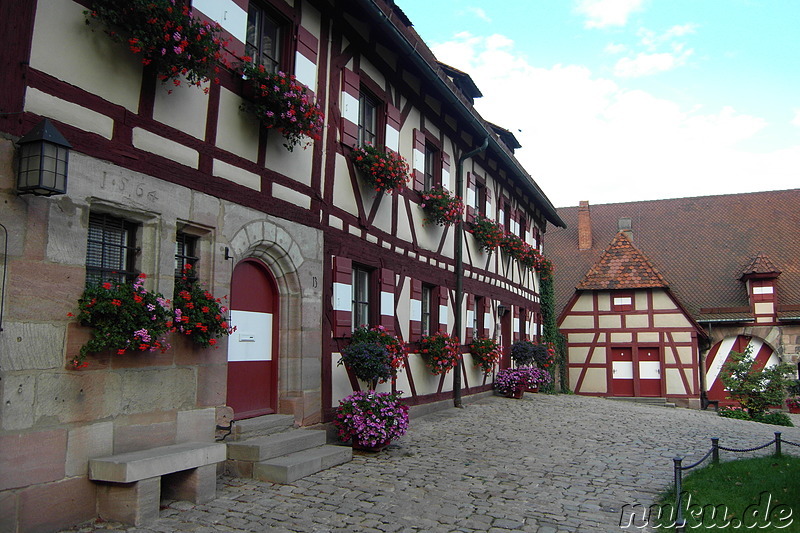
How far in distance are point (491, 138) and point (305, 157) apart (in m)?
6.12

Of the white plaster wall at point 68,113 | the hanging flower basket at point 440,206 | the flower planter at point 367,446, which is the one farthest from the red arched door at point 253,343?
the hanging flower basket at point 440,206

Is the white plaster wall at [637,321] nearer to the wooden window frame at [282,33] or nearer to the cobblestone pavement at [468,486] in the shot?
the cobblestone pavement at [468,486]

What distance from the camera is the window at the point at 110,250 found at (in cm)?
519

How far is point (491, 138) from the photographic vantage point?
13234 millimetres

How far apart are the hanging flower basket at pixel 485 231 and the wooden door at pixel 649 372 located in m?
12.0

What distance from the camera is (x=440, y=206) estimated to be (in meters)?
11.4

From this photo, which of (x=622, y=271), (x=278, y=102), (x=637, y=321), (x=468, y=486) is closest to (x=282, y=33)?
(x=278, y=102)

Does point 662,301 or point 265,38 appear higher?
point 265,38

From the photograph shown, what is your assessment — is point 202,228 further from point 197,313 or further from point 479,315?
point 479,315

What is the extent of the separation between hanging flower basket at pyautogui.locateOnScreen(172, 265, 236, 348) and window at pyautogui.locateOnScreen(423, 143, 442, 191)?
640cm

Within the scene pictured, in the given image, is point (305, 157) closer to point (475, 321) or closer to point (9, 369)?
point (9, 369)

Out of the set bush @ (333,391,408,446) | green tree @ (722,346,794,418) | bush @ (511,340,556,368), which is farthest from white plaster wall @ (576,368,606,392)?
bush @ (333,391,408,446)

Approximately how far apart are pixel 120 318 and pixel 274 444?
2.13 meters

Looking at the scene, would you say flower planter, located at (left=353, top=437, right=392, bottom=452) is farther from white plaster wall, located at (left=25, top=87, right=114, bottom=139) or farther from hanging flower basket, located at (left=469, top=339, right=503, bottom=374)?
hanging flower basket, located at (left=469, top=339, right=503, bottom=374)
